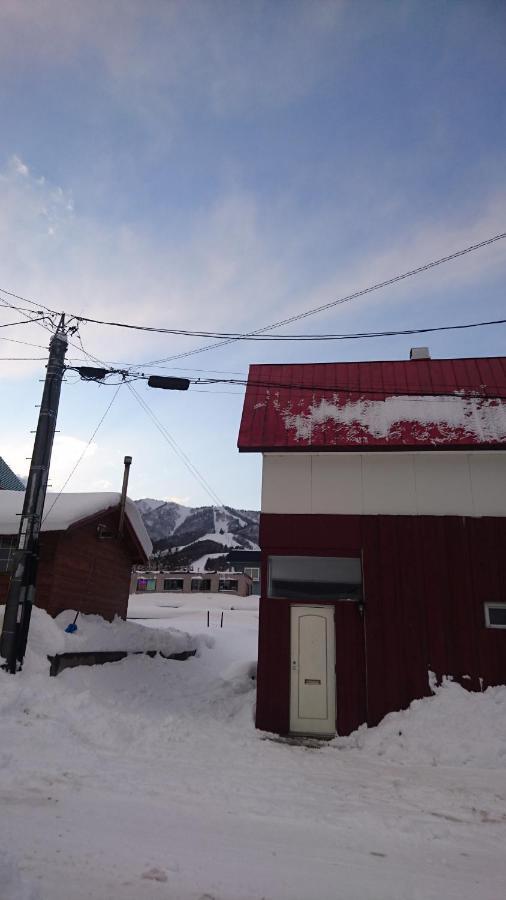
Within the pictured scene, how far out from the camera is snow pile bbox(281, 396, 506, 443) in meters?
12.1

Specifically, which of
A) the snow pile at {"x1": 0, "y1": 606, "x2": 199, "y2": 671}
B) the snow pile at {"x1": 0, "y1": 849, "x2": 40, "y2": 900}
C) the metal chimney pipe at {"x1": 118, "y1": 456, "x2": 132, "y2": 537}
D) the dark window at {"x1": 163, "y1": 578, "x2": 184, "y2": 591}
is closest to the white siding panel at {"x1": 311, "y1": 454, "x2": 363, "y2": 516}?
the snow pile at {"x1": 0, "y1": 606, "x2": 199, "y2": 671}

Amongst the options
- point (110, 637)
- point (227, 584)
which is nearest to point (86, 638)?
point (110, 637)

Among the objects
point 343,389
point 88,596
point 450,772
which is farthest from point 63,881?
point 88,596

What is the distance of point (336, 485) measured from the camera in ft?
40.1

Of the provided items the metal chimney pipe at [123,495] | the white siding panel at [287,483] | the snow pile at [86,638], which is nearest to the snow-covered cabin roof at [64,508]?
the metal chimney pipe at [123,495]

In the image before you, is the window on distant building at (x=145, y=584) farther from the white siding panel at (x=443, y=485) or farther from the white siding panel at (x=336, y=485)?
the white siding panel at (x=443, y=485)

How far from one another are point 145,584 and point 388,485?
57825 mm

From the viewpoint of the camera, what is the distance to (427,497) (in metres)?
11.8

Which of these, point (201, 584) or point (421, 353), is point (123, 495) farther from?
point (201, 584)

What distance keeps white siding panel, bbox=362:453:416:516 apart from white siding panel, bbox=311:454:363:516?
0.63 feet

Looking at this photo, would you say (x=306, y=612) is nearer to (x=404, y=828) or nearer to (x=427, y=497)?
(x=427, y=497)

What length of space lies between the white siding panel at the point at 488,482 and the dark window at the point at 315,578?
314cm

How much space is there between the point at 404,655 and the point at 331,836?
565 cm

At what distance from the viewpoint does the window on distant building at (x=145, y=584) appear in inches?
2542
